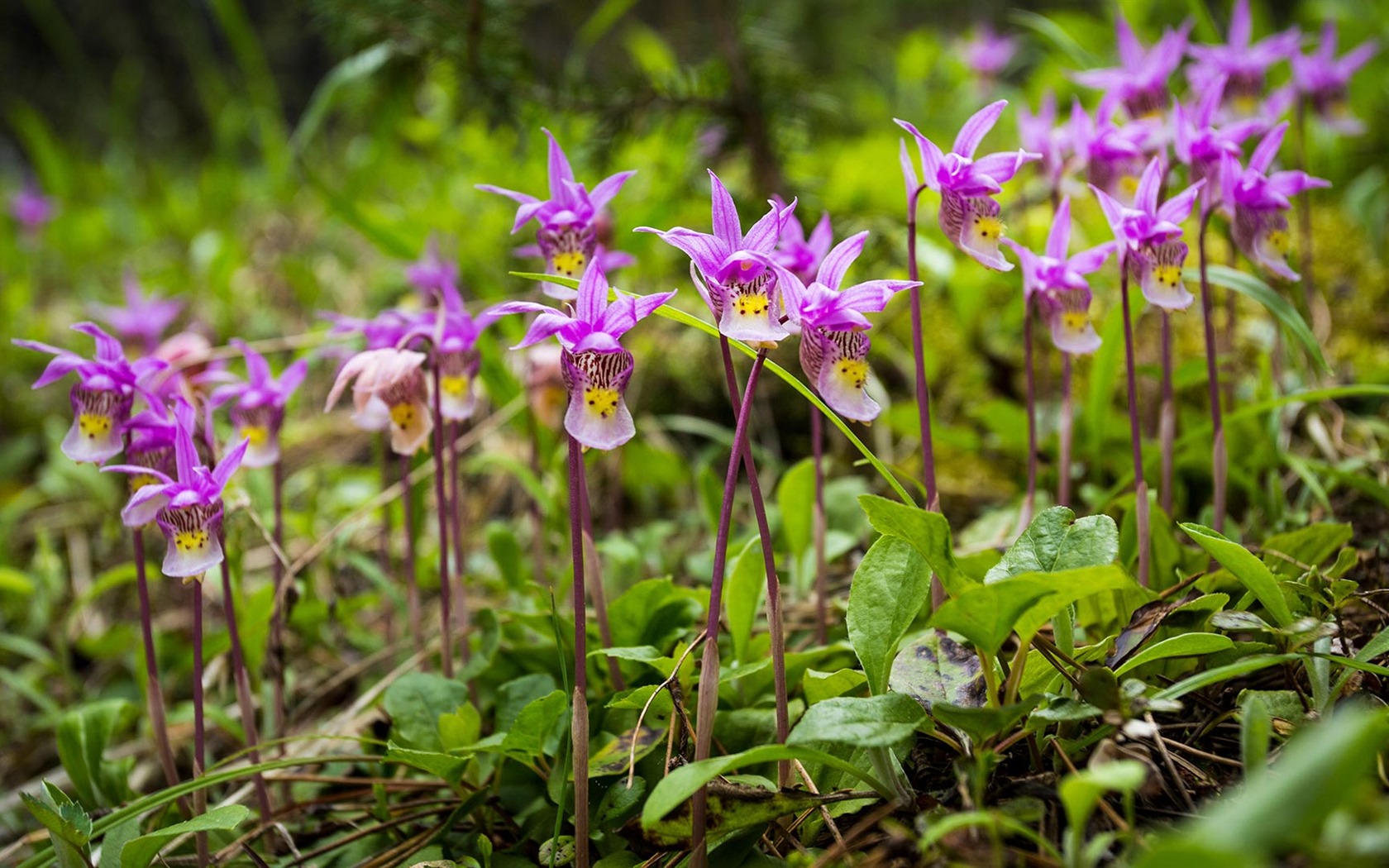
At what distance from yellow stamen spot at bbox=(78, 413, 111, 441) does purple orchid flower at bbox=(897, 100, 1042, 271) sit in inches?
51.7

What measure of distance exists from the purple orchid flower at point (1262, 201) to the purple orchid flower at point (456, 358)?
1.27 meters

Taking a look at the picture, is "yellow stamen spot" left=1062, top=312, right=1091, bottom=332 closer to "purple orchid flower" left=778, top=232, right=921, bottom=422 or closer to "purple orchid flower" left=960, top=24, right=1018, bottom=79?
"purple orchid flower" left=778, top=232, right=921, bottom=422

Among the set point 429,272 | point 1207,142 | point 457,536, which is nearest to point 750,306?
point 457,536

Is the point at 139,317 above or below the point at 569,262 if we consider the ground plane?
below

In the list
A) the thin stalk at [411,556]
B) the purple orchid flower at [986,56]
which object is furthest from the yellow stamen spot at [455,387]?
the purple orchid flower at [986,56]

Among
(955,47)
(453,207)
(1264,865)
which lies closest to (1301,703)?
(1264,865)

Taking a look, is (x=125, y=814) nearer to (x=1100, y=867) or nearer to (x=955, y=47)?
(x=1100, y=867)

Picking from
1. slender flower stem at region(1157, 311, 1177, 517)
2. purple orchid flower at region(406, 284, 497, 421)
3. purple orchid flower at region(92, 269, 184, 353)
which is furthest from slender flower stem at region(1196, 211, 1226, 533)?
purple orchid flower at region(92, 269, 184, 353)

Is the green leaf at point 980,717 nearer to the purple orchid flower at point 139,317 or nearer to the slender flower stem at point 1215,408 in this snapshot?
the slender flower stem at point 1215,408

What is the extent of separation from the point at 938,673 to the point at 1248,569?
424 mm

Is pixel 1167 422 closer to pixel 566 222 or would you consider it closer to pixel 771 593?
pixel 771 593

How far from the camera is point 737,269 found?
120 centimetres

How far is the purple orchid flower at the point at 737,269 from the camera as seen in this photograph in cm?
117

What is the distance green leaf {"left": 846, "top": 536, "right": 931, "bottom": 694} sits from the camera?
4.23 ft
